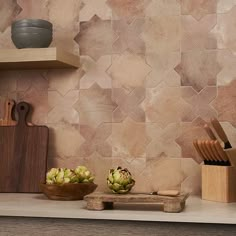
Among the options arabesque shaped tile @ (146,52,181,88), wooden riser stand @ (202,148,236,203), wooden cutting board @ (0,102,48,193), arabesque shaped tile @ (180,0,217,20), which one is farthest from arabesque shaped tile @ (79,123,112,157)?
arabesque shaped tile @ (180,0,217,20)

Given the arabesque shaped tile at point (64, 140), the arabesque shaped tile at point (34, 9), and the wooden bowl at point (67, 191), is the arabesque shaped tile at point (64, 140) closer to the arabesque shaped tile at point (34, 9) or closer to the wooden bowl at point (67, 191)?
the wooden bowl at point (67, 191)

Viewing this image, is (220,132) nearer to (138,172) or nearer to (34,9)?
(138,172)

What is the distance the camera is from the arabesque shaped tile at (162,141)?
84.2 inches

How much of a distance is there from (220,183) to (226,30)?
65cm

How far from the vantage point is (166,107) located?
2.15 m

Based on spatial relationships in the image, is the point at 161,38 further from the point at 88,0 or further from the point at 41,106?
the point at 41,106

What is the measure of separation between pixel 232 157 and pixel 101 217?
513mm

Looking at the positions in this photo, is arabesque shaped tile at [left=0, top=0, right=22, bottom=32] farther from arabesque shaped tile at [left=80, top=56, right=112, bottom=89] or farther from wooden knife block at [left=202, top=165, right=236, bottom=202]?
wooden knife block at [left=202, top=165, right=236, bottom=202]

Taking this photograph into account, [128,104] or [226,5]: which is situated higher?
[226,5]

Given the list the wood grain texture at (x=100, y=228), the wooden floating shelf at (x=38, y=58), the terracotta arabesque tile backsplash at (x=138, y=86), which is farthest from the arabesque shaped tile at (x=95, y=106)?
the wood grain texture at (x=100, y=228)

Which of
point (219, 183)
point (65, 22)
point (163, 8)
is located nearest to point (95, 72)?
point (65, 22)

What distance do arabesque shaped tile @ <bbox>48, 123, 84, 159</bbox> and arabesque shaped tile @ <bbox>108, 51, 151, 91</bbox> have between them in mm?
277

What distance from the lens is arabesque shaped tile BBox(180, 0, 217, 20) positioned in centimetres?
213

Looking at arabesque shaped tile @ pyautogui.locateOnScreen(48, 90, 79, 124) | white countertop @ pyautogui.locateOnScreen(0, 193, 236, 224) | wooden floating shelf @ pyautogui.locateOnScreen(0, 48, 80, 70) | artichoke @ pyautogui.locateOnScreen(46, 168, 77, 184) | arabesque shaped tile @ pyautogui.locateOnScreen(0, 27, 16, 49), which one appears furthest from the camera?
arabesque shaped tile @ pyautogui.locateOnScreen(0, 27, 16, 49)
